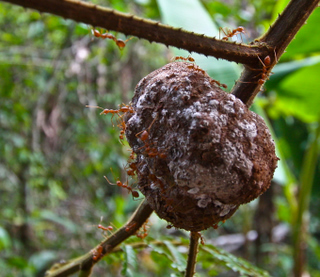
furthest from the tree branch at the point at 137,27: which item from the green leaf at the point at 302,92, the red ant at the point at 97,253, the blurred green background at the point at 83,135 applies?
the green leaf at the point at 302,92

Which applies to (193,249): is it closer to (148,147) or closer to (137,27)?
(148,147)

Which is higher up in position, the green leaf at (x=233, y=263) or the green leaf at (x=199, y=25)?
the green leaf at (x=199, y=25)

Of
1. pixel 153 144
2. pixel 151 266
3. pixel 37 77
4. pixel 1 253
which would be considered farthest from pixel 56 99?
pixel 153 144

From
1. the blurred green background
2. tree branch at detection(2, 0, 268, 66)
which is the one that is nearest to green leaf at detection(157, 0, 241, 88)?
the blurred green background

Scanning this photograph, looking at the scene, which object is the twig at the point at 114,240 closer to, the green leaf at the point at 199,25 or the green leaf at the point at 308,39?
the green leaf at the point at 199,25

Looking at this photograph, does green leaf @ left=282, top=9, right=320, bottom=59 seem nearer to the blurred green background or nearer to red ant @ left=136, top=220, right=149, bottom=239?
the blurred green background

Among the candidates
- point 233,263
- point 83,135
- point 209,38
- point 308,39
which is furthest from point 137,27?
point 83,135

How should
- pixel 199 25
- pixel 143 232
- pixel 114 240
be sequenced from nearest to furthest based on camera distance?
pixel 114 240 → pixel 143 232 → pixel 199 25
